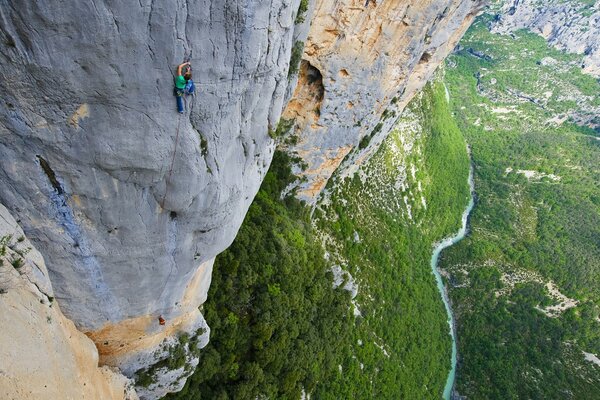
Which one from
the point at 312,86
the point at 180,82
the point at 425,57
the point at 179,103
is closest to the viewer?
the point at 180,82

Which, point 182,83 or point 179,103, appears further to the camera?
point 179,103

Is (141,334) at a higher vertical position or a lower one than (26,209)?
lower

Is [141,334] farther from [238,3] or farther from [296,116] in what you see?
[296,116]

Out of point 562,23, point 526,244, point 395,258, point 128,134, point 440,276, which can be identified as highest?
point 562,23

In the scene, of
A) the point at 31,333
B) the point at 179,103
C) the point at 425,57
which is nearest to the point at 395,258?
the point at 425,57

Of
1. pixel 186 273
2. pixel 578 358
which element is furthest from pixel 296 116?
pixel 578 358

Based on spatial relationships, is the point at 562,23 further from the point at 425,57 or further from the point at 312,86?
the point at 312,86

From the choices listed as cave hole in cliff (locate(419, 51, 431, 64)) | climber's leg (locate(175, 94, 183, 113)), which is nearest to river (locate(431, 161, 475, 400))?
cave hole in cliff (locate(419, 51, 431, 64))
